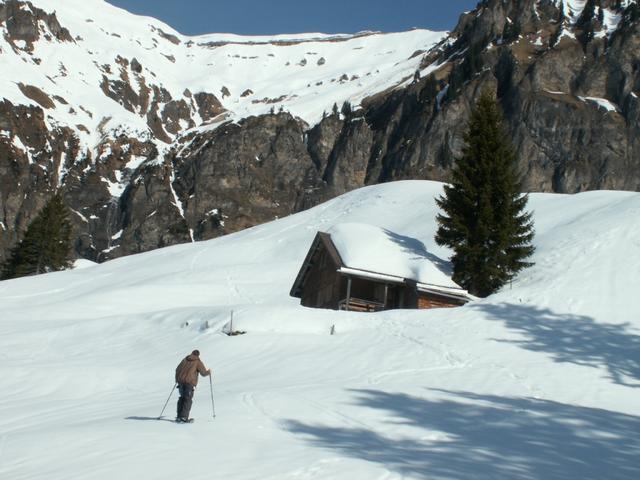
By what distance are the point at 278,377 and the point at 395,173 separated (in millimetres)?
117384

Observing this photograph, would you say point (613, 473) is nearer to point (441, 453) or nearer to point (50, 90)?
point (441, 453)

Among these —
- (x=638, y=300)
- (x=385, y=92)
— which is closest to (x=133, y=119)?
(x=385, y=92)

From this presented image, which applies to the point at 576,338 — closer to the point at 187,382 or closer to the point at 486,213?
the point at 486,213

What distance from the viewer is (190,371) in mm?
14469

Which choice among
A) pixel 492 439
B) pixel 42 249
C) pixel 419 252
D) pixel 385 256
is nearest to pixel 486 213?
pixel 419 252

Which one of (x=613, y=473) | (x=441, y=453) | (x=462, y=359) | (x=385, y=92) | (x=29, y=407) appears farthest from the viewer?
(x=385, y=92)

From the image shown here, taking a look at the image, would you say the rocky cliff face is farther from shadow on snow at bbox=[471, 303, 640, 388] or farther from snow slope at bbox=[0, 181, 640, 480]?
shadow on snow at bbox=[471, 303, 640, 388]

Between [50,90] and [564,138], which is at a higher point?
[50,90]

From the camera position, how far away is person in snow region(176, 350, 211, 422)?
1392cm

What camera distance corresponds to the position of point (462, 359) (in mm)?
21141

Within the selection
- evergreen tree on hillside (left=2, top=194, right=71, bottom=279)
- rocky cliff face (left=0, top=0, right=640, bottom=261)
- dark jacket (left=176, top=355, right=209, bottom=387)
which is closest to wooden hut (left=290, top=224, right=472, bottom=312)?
dark jacket (left=176, top=355, right=209, bottom=387)

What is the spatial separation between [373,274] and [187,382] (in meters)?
20.4

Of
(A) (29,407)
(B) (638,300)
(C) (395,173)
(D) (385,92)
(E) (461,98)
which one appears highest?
(D) (385,92)

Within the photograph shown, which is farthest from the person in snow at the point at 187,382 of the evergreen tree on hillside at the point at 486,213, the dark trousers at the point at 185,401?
the evergreen tree on hillside at the point at 486,213
